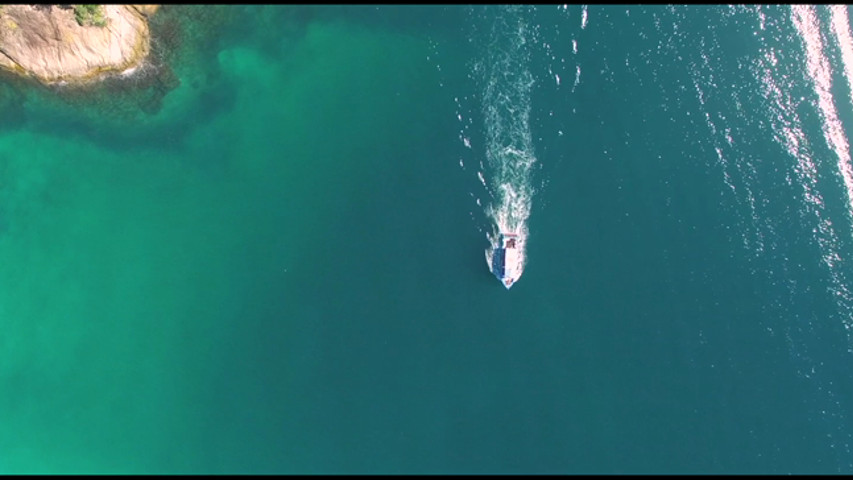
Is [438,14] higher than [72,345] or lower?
higher

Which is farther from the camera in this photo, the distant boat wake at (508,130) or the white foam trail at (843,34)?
the white foam trail at (843,34)

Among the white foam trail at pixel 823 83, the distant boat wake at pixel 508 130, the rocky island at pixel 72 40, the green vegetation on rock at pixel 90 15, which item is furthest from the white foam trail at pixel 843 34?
the green vegetation on rock at pixel 90 15

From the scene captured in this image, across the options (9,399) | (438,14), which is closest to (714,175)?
(438,14)

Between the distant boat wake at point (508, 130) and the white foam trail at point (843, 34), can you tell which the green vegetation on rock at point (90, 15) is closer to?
the distant boat wake at point (508, 130)

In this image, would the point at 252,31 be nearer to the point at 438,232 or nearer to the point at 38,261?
the point at 438,232

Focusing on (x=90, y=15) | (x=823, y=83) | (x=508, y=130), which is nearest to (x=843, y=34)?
(x=823, y=83)

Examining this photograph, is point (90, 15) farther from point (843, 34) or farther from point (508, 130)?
point (843, 34)

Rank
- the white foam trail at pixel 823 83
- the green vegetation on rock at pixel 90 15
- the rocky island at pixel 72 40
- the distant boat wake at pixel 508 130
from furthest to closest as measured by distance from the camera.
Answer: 1. the white foam trail at pixel 823 83
2. the distant boat wake at pixel 508 130
3. the rocky island at pixel 72 40
4. the green vegetation on rock at pixel 90 15

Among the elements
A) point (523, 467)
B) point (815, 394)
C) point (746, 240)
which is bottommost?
point (523, 467)
